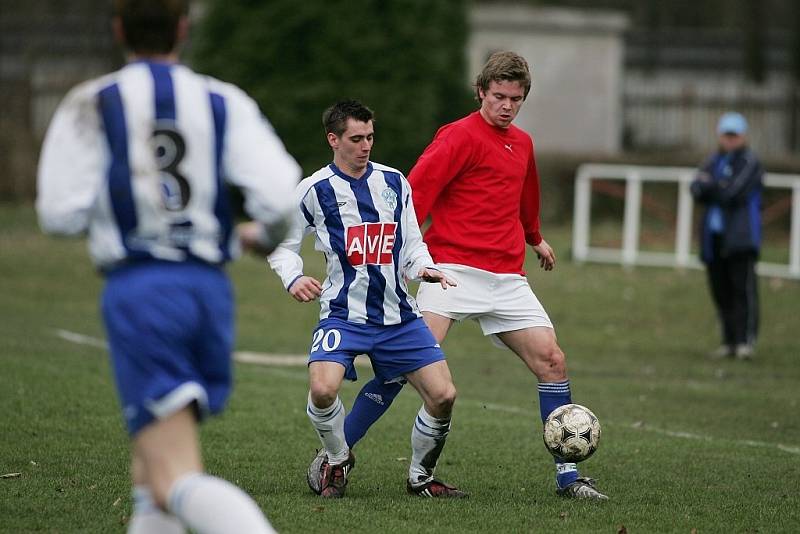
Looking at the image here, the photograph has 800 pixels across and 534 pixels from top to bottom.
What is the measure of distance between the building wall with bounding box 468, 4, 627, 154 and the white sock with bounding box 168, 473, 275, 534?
28430 millimetres

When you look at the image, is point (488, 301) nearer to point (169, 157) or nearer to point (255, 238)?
point (255, 238)

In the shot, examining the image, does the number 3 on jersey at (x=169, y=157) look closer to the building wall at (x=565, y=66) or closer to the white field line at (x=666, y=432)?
the white field line at (x=666, y=432)

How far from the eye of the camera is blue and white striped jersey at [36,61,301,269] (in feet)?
13.5

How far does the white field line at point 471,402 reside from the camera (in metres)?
8.72

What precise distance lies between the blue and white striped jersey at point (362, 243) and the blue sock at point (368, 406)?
1.62 ft

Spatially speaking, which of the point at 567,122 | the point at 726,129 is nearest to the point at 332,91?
the point at 567,122

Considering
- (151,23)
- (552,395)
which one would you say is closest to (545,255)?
(552,395)

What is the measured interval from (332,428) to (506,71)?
202cm

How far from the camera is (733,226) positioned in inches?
529

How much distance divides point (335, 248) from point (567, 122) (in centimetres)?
2762

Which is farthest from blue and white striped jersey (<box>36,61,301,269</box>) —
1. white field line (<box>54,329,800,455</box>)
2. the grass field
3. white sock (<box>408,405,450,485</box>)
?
white field line (<box>54,329,800,455</box>)

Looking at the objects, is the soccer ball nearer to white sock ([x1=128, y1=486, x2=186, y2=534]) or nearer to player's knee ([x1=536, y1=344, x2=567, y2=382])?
player's knee ([x1=536, y1=344, x2=567, y2=382])

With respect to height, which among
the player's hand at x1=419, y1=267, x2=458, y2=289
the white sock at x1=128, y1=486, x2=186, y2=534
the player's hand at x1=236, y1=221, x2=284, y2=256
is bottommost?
the white sock at x1=128, y1=486, x2=186, y2=534

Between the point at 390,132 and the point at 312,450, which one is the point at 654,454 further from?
the point at 390,132
